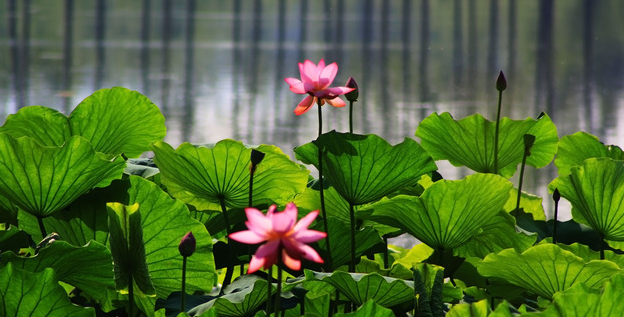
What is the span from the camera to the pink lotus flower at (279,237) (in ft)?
1.65

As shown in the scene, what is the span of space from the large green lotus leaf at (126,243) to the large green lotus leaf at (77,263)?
0.08 feet

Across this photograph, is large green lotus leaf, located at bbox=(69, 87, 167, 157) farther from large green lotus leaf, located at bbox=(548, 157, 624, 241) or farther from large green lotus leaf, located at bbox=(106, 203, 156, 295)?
large green lotus leaf, located at bbox=(548, 157, 624, 241)

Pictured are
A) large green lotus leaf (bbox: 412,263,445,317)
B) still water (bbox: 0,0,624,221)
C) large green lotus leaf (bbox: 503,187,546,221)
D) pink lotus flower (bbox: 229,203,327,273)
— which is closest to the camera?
pink lotus flower (bbox: 229,203,327,273)

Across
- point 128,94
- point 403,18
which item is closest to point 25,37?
point 403,18

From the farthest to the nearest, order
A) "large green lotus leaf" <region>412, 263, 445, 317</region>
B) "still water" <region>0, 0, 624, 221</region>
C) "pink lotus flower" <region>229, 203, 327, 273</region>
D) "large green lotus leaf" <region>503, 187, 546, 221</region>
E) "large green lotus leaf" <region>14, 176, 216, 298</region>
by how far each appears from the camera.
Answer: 1. "still water" <region>0, 0, 624, 221</region>
2. "large green lotus leaf" <region>503, 187, 546, 221</region>
3. "large green lotus leaf" <region>14, 176, 216, 298</region>
4. "large green lotus leaf" <region>412, 263, 445, 317</region>
5. "pink lotus flower" <region>229, 203, 327, 273</region>

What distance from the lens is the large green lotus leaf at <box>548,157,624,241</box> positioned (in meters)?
0.76

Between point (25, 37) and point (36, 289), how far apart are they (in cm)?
839

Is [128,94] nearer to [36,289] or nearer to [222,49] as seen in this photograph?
[36,289]

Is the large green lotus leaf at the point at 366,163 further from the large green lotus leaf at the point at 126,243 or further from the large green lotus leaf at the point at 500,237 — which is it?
the large green lotus leaf at the point at 126,243

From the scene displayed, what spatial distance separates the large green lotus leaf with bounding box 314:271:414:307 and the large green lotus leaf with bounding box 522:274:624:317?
0.42ft

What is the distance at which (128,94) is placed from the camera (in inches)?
36.2

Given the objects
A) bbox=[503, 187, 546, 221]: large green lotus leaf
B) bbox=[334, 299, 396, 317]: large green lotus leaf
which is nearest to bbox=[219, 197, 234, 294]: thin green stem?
bbox=[334, 299, 396, 317]: large green lotus leaf

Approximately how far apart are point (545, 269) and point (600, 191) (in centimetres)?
15

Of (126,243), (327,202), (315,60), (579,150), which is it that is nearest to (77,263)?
(126,243)
